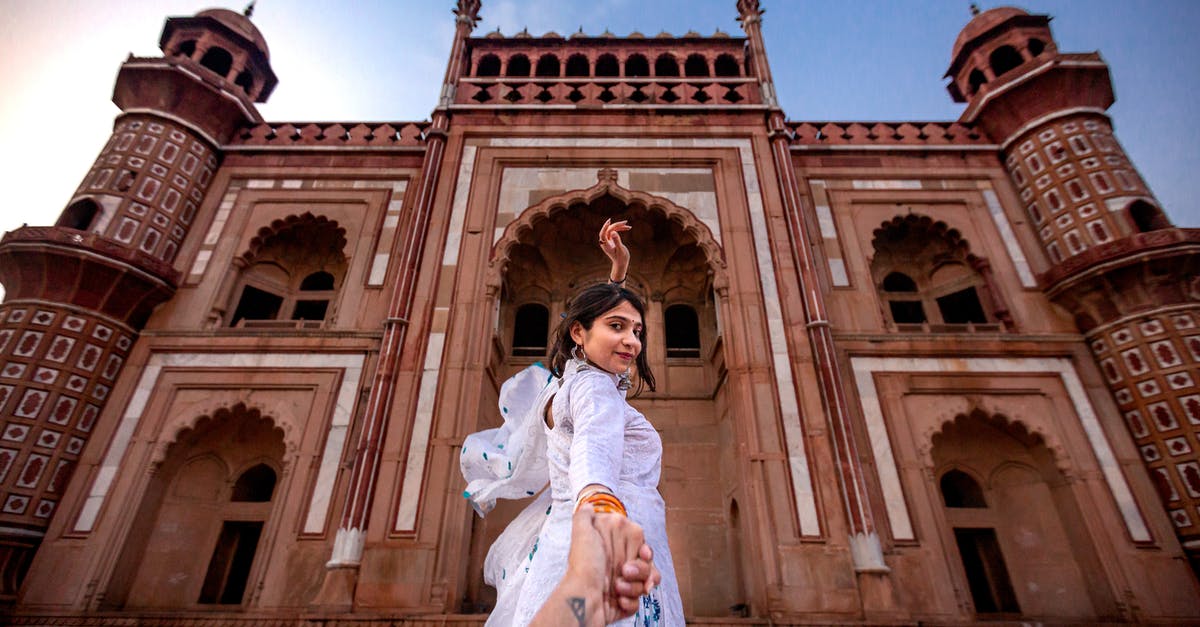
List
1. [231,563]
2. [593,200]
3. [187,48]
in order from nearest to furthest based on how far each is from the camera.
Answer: [231,563], [593,200], [187,48]

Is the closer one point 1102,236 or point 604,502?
point 604,502

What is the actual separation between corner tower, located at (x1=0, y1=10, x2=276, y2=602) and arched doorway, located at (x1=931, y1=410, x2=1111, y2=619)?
1078 centimetres

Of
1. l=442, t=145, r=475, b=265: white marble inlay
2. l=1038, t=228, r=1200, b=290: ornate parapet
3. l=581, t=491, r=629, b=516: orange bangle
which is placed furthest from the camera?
l=442, t=145, r=475, b=265: white marble inlay

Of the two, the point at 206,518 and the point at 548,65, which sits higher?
the point at 548,65

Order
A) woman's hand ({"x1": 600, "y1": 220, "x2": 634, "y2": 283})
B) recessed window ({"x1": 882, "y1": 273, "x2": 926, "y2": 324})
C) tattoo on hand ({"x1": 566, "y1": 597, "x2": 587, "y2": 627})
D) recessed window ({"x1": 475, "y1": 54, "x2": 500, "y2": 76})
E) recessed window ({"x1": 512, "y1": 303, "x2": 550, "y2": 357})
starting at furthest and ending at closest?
recessed window ({"x1": 475, "y1": 54, "x2": 500, "y2": 76})
recessed window ({"x1": 512, "y1": 303, "x2": 550, "y2": 357})
recessed window ({"x1": 882, "y1": 273, "x2": 926, "y2": 324})
woman's hand ({"x1": 600, "y1": 220, "x2": 634, "y2": 283})
tattoo on hand ({"x1": 566, "y1": 597, "x2": 587, "y2": 627})

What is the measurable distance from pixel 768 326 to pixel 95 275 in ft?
29.5

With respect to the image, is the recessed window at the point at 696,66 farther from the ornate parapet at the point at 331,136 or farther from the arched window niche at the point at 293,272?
the arched window niche at the point at 293,272

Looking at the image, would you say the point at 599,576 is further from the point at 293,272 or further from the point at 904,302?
the point at 293,272

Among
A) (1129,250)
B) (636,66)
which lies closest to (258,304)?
(636,66)

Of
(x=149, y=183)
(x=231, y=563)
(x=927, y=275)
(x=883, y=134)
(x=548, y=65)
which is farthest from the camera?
(x=548, y=65)

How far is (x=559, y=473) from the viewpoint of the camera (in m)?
1.78

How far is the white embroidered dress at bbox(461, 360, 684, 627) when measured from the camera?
149cm

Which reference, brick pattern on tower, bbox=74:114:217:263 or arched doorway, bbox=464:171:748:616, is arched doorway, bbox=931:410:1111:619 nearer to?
arched doorway, bbox=464:171:748:616

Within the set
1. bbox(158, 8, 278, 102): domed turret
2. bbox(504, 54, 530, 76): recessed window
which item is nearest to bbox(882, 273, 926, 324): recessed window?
bbox(504, 54, 530, 76): recessed window
